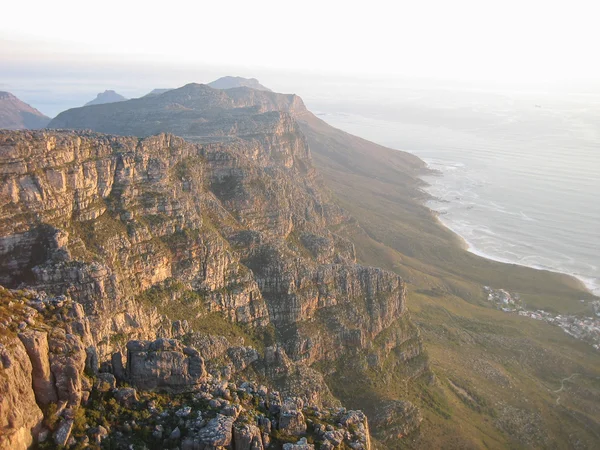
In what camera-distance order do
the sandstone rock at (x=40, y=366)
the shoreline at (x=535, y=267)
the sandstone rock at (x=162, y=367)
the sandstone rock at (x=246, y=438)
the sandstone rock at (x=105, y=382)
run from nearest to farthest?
the sandstone rock at (x=40, y=366) → the sandstone rock at (x=105, y=382) → the sandstone rock at (x=246, y=438) → the sandstone rock at (x=162, y=367) → the shoreline at (x=535, y=267)

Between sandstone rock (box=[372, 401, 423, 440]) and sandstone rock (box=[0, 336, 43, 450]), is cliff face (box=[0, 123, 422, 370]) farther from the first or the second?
sandstone rock (box=[0, 336, 43, 450])

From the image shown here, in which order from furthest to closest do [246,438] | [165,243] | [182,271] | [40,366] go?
[182,271] → [165,243] → [246,438] → [40,366]

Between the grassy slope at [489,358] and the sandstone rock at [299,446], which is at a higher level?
the sandstone rock at [299,446]

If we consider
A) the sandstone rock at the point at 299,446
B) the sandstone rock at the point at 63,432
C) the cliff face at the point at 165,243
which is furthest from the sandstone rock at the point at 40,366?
the cliff face at the point at 165,243

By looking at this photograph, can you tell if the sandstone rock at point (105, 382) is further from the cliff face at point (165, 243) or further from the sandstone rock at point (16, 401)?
the cliff face at point (165, 243)

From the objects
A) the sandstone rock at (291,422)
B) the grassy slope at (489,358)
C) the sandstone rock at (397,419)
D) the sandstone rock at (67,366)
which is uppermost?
the sandstone rock at (67,366)

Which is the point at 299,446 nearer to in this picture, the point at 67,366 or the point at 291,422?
the point at 291,422

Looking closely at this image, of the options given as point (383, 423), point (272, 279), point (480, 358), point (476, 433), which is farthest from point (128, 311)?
point (480, 358)

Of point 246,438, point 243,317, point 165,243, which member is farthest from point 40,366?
point 243,317

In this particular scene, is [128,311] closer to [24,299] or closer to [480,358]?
[24,299]
